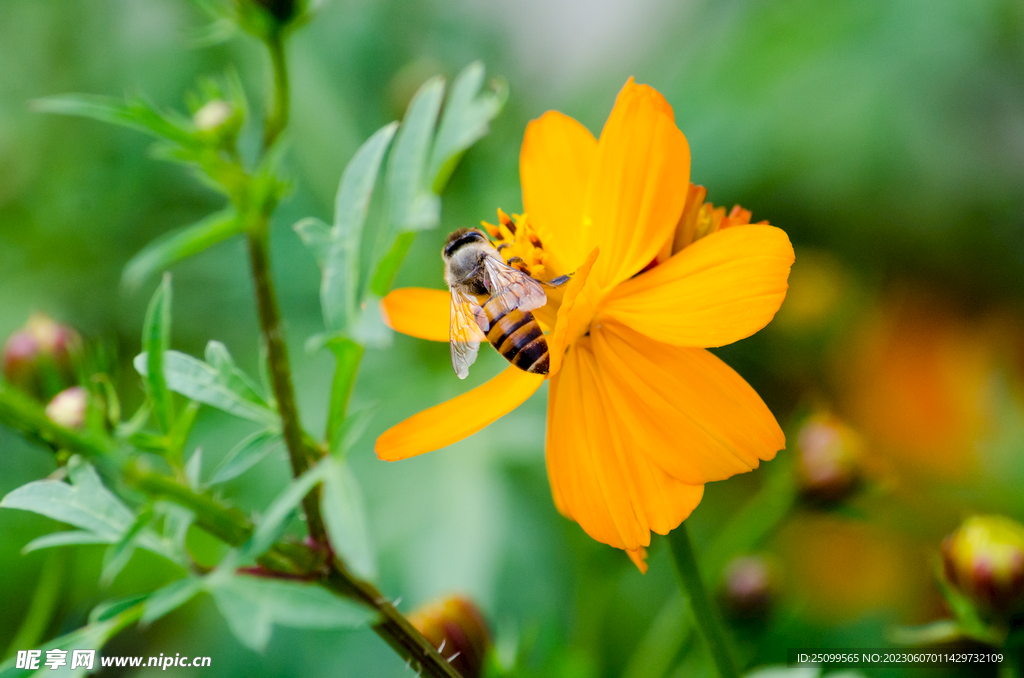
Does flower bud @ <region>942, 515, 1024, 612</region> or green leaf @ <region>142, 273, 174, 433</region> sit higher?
green leaf @ <region>142, 273, 174, 433</region>

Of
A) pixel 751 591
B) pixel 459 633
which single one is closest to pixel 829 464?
pixel 751 591

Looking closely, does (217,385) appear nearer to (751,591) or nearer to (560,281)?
(560,281)

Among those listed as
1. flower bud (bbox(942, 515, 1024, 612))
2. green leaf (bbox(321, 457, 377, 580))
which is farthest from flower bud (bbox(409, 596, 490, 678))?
flower bud (bbox(942, 515, 1024, 612))

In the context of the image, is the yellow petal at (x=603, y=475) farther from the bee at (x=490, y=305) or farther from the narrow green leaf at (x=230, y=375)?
the narrow green leaf at (x=230, y=375)

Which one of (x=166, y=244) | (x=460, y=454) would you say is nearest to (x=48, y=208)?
(x=460, y=454)

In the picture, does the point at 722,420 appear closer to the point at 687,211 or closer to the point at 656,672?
the point at 687,211

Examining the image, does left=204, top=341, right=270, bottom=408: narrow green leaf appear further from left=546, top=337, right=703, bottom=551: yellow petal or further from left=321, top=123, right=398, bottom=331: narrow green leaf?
left=546, top=337, right=703, bottom=551: yellow petal
